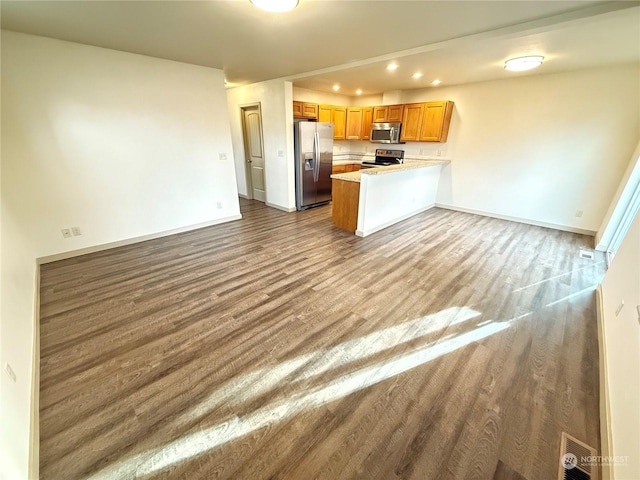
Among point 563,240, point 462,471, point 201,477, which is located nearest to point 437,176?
point 563,240

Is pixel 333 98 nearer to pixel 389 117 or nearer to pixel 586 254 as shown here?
pixel 389 117

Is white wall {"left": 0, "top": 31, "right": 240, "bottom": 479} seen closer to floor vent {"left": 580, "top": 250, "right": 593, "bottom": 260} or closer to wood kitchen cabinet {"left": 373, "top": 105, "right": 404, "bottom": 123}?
wood kitchen cabinet {"left": 373, "top": 105, "right": 404, "bottom": 123}

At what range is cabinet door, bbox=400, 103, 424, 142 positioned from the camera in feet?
17.5

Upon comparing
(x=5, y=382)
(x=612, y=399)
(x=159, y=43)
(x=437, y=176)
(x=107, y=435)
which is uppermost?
(x=159, y=43)

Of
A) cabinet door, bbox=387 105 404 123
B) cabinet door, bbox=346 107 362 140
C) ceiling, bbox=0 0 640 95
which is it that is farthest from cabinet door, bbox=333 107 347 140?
ceiling, bbox=0 0 640 95

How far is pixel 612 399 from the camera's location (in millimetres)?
1437

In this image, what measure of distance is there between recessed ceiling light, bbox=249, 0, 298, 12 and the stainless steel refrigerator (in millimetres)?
2972

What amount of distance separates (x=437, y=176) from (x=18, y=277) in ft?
20.9

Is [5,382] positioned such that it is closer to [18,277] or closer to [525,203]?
[18,277]

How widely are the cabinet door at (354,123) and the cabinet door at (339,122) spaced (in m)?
0.10

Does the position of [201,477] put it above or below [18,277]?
below

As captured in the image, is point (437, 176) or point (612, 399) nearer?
point (612, 399)

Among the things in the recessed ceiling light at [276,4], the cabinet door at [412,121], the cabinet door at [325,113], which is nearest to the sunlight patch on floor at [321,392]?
the recessed ceiling light at [276,4]

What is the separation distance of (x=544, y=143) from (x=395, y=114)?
2.80 m
